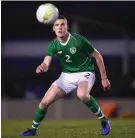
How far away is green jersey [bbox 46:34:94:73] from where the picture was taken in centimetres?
659

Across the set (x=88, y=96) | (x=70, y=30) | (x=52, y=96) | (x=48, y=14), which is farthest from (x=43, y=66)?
Answer: (x=70, y=30)

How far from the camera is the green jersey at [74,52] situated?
6.59 metres

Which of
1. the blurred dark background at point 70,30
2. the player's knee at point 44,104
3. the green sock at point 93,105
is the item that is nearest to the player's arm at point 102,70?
the green sock at point 93,105

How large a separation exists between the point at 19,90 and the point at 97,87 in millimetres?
2186

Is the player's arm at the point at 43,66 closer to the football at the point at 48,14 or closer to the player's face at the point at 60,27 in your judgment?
the player's face at the point at 60,27

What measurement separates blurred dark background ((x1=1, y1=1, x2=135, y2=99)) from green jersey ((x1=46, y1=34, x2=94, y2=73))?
6.01 meters

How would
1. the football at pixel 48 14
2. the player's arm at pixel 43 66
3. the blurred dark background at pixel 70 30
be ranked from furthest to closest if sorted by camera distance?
the blurred dark background at pixel 70 30 < the football at pixel 48 14 < the player's arm at pixel 43 66

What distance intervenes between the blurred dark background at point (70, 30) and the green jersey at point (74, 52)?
601 cm

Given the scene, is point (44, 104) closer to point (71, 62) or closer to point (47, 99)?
point (47, 99)

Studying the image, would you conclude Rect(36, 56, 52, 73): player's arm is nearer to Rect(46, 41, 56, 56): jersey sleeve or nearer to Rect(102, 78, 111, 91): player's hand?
Rect(46, 41, 56, 56): jersey sleeve

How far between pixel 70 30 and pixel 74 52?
22.5 feet

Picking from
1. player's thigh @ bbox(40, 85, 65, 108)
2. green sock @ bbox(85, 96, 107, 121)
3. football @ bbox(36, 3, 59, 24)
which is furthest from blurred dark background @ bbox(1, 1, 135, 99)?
player's thigh @ bbox(40, 85, 65, 108)

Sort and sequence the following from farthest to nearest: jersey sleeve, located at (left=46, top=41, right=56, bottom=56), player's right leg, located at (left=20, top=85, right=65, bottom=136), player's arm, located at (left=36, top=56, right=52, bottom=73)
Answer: jersey sleeve, located at (left=46, top=41, right=56, bottom=56) → player's right leg, located at (left=20, top=85, right=65, bottom=136) → player's arm, located at (left=36, top=56, right=52, bottom=73)

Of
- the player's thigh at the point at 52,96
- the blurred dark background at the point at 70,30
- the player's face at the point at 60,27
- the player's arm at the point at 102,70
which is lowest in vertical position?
the blurred dark background at the point at 70,30
